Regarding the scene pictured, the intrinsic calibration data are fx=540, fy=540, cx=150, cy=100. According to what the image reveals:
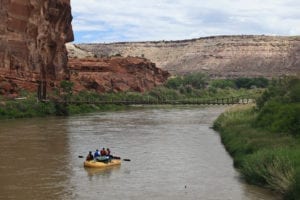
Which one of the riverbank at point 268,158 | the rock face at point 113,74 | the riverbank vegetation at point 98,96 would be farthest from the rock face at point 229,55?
the riverbank at point 268,158

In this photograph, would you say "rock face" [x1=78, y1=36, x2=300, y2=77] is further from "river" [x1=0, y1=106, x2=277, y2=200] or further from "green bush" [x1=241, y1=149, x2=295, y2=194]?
"green bush" [x1=241, y1=149, x2=295, y2=194]

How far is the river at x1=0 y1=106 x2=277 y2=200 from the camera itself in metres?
21.4

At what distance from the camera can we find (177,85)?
115 m

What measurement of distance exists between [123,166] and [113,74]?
74395 mm

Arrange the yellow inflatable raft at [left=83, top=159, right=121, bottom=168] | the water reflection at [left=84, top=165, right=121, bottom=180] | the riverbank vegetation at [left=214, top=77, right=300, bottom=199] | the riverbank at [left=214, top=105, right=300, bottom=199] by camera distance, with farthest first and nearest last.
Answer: the yellow inflatable raft at [left=83, top=159, right=121, bottom=168] → the water reflection at [left=84, top=165, right=121, bottom=180] → the riverbank vegetation at [left=214, top=77, right=300, bottom=199] → the riverbank at [left=214, top=105, right=300, bottom=199]

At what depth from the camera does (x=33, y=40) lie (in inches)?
2874

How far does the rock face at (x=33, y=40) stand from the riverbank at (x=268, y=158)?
4038 centimetres

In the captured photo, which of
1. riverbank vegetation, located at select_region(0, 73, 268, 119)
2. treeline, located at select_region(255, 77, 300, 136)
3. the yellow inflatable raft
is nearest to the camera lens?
the yellow inflatable raft

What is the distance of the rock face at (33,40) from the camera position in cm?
6656

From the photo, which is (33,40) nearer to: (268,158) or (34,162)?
(34,162)

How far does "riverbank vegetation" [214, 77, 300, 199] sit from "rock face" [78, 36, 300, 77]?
388 feet

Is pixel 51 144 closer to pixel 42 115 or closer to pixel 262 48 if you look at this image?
pixel 42 115

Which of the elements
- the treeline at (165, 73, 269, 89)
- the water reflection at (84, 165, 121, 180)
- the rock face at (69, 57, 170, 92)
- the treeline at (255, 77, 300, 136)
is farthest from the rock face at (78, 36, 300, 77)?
the water reflection at (84, 165, 121, 180)

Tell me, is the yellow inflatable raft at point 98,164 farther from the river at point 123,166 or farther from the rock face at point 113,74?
the rock face at point 113,74
